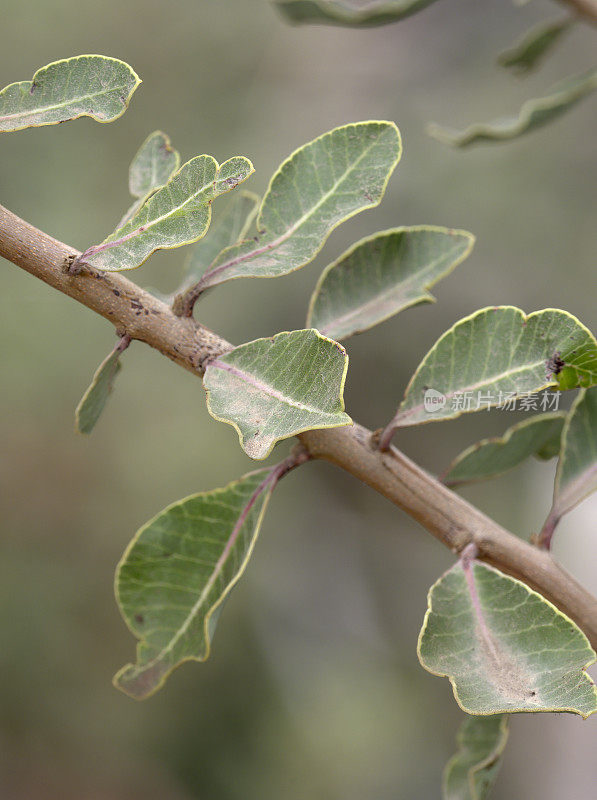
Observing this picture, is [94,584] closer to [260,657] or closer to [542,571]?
[260,657]

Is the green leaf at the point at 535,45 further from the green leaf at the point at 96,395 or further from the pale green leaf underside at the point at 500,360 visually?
the green leaf at the point at 96,395

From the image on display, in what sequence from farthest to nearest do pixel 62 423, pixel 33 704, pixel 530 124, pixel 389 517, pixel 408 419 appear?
pixel 389 517 → pixel 62 423 → pixel 33 704 → pixel 530 124 → pixel 408 419

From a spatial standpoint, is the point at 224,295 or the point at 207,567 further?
the point at 224,295

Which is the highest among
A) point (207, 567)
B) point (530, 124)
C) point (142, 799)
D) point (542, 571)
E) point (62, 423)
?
point (62, 423)

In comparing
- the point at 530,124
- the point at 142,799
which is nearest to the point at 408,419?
the point at 530,124

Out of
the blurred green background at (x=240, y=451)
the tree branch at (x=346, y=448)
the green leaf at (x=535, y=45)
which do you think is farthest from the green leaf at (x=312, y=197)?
the blurred green background at (x=240, y=451)

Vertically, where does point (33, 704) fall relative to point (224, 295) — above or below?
below

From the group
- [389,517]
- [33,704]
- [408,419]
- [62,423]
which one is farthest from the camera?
[389,517]

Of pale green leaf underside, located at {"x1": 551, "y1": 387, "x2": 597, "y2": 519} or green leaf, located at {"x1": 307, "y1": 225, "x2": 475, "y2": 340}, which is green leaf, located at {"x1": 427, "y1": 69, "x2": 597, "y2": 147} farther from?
pale green leaf underside, located at {"x1": 551, "y1": 387, "x2": 597, "y2": 519}
